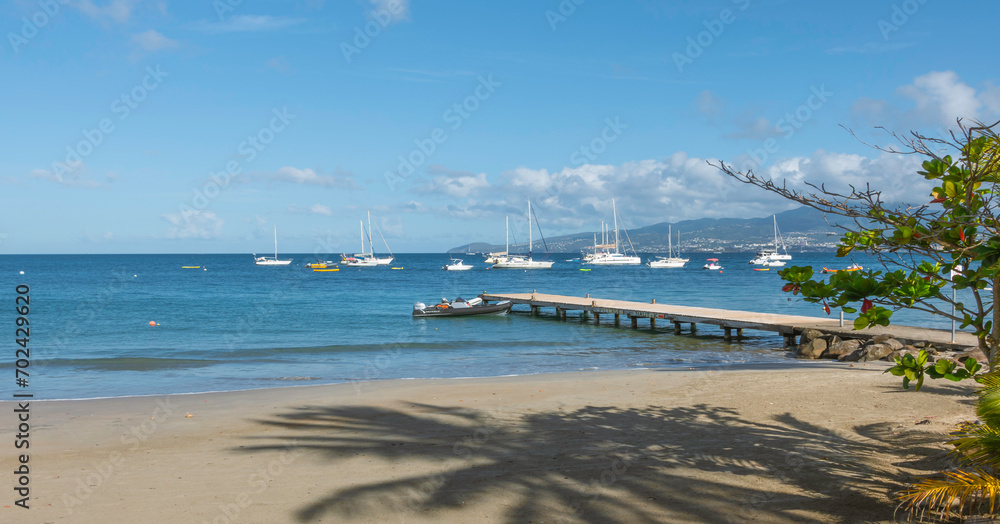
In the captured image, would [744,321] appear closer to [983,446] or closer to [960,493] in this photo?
[960,493]

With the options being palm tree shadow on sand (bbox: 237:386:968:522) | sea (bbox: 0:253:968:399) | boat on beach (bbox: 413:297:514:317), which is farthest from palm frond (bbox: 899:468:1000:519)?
boat on beach (bbox: 413:297:514:317)

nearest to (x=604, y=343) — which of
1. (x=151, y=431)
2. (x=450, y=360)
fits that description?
(x=450, y=360)

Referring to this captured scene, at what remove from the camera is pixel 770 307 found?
37250 millimetres

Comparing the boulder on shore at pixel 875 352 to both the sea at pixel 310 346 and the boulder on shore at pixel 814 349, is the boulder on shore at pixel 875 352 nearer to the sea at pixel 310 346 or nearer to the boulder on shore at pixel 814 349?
the boulder on shore at pixel 814 349

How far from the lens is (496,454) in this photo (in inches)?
304

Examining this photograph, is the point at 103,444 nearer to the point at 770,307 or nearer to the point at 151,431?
the point at 151,431

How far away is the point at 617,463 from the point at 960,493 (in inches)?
130

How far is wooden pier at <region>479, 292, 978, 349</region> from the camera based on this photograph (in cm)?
1762

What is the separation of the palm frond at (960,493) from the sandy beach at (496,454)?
1.32 feet

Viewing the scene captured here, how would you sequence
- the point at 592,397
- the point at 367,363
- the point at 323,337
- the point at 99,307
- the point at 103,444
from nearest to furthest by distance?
the point at 103,444 < the point at 592,397 < the point at 367,363 < the point at 323,337 < the point at 99,307

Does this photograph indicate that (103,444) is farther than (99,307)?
No

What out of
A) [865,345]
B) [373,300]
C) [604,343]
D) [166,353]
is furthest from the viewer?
[373,300]

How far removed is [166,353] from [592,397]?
1628cm

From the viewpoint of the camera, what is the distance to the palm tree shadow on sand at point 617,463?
5.82m
